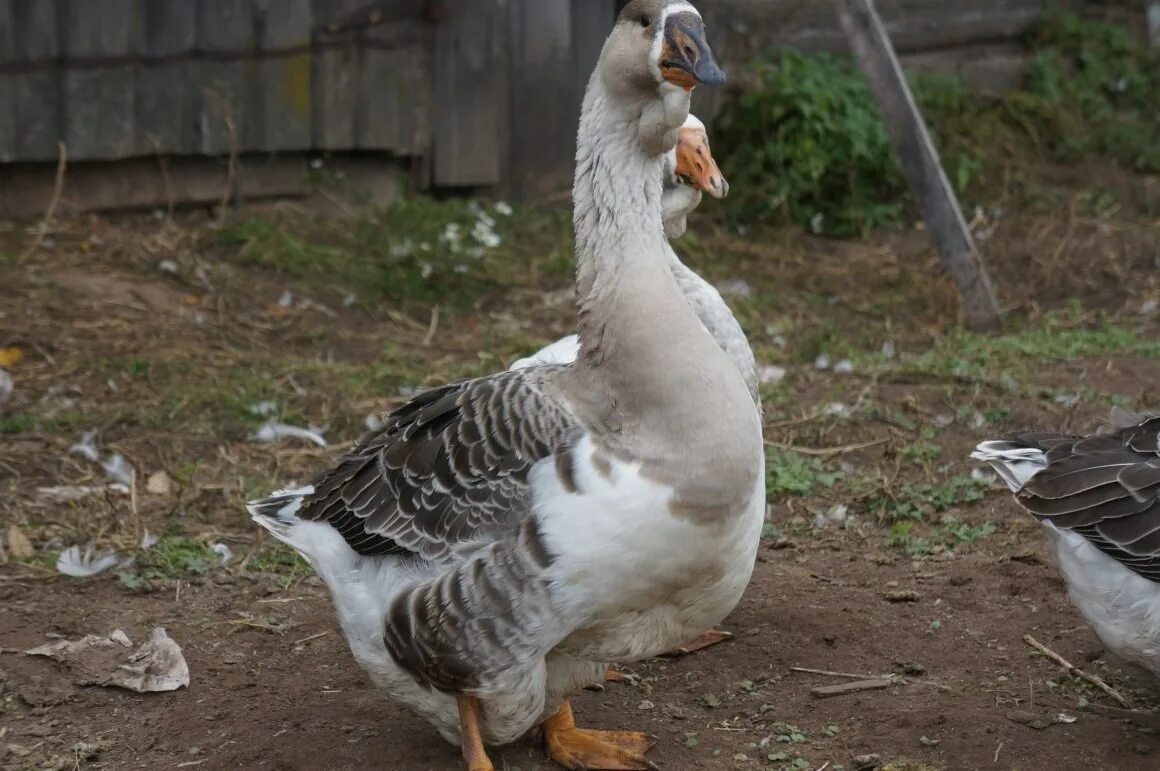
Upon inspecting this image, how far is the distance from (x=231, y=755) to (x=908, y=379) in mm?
4005

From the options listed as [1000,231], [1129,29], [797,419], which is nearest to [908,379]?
[797,419]

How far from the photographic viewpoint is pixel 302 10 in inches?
354

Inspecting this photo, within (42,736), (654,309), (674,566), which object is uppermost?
(654,309)

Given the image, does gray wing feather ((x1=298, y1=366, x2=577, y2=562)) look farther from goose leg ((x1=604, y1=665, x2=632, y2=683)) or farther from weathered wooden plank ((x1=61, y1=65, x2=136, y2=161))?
weathered wooden plank ((x1=61, y1=65, x2=136, y2=161))

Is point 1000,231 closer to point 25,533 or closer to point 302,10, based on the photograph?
point 302,10

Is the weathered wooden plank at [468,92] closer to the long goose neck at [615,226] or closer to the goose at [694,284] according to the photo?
the goose at [694,284]

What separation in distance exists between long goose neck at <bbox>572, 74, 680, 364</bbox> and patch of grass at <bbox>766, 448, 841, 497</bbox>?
233cm

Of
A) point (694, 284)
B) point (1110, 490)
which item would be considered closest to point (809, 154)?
point (694, 284)

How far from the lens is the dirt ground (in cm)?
448

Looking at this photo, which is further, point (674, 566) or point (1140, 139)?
point (1140, 139)

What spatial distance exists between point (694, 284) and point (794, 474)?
1265mm

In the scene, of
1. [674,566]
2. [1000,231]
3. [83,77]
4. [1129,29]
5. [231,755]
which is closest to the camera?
[674,566]

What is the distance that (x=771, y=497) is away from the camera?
614 cm

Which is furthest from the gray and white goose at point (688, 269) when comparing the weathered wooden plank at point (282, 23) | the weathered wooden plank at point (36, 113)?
the weathered wooden plank at point (36, 113)
